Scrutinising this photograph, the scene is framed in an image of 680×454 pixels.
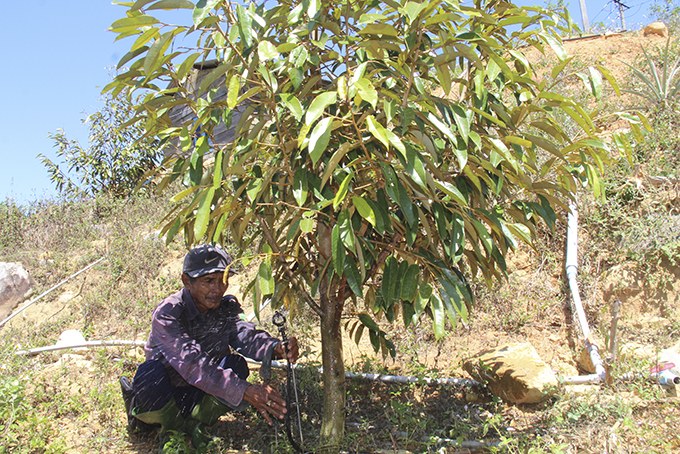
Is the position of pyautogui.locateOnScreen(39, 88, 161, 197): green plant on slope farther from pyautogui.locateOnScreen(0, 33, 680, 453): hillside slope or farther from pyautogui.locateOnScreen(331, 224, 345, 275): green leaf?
pyautogui.locateOnScreen(331, 224, 345, 275): green leaf

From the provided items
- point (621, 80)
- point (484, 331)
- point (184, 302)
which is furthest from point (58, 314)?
point (621, 80)

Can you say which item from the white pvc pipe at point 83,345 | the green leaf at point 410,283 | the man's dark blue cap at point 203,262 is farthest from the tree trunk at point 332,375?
the white pvc pipe at point 83,345

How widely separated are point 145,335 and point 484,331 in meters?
3.01

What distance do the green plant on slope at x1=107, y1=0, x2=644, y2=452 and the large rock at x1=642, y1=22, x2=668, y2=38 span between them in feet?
25.7

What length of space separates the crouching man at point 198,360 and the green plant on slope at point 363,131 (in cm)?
38

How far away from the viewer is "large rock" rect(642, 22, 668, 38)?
7.75 meters

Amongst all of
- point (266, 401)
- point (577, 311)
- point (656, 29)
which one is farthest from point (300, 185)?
point (656, 29)

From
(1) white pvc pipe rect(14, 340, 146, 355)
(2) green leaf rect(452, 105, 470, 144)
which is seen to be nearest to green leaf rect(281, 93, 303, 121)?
(2) green leaf rect(452, 105, 470, 144)

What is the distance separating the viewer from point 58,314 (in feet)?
16.5

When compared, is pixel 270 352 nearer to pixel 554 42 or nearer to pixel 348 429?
pixel 348 429

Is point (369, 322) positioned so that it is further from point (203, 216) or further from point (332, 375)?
point (203, 216)

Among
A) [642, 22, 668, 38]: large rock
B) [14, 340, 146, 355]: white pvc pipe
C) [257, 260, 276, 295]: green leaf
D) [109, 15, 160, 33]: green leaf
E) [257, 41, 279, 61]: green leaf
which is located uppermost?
[642, 22, 668, 38]: large rock

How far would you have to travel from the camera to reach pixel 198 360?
2379mm

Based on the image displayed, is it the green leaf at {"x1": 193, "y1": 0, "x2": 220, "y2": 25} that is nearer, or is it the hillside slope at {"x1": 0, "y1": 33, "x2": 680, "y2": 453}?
the green leaf at {"x1": 193, "y1": 0, "x2": 220, "y2": 25}
